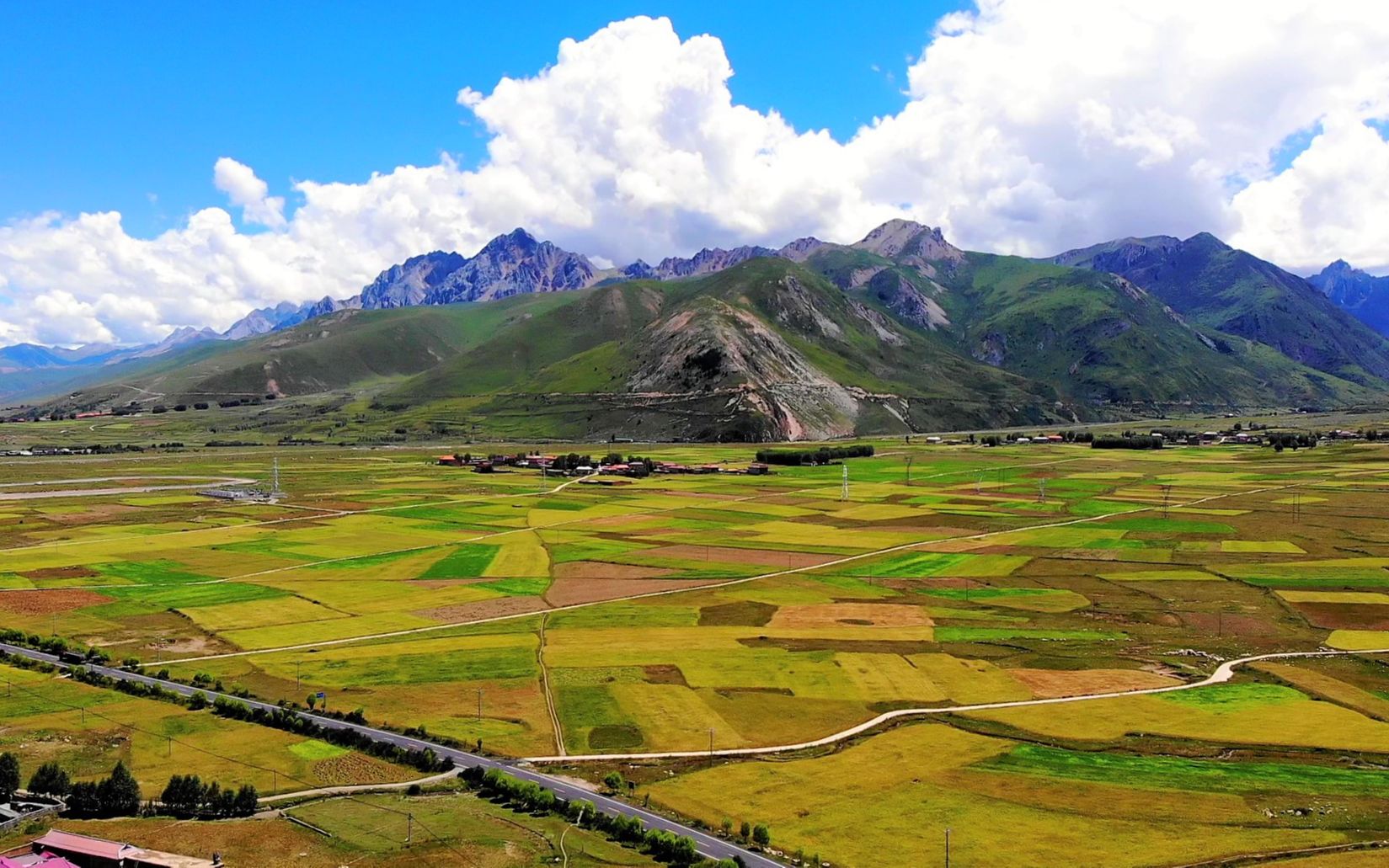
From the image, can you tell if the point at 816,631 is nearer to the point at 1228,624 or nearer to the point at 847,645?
the point at 847,645

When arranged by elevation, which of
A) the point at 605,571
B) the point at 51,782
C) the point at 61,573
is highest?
the point at 61,573

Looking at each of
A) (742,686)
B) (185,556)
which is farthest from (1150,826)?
(185,556)

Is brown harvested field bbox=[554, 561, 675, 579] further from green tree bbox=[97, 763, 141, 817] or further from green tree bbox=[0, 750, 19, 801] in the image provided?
green tree bbox=[0, 750, 19, 801]

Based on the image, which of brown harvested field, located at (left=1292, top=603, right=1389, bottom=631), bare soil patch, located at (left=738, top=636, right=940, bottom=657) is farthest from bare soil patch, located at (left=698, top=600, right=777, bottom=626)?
brown harvested field, located at (left=1292, top=603, right=1389, bottom=631)

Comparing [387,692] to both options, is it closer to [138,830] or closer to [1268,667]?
[138,830]

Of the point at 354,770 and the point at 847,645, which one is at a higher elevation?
the point at 847,645

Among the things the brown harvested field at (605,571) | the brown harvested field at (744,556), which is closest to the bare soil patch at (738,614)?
the brown harvested field at (605,571)

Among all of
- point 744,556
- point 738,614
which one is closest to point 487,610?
point 738,614
